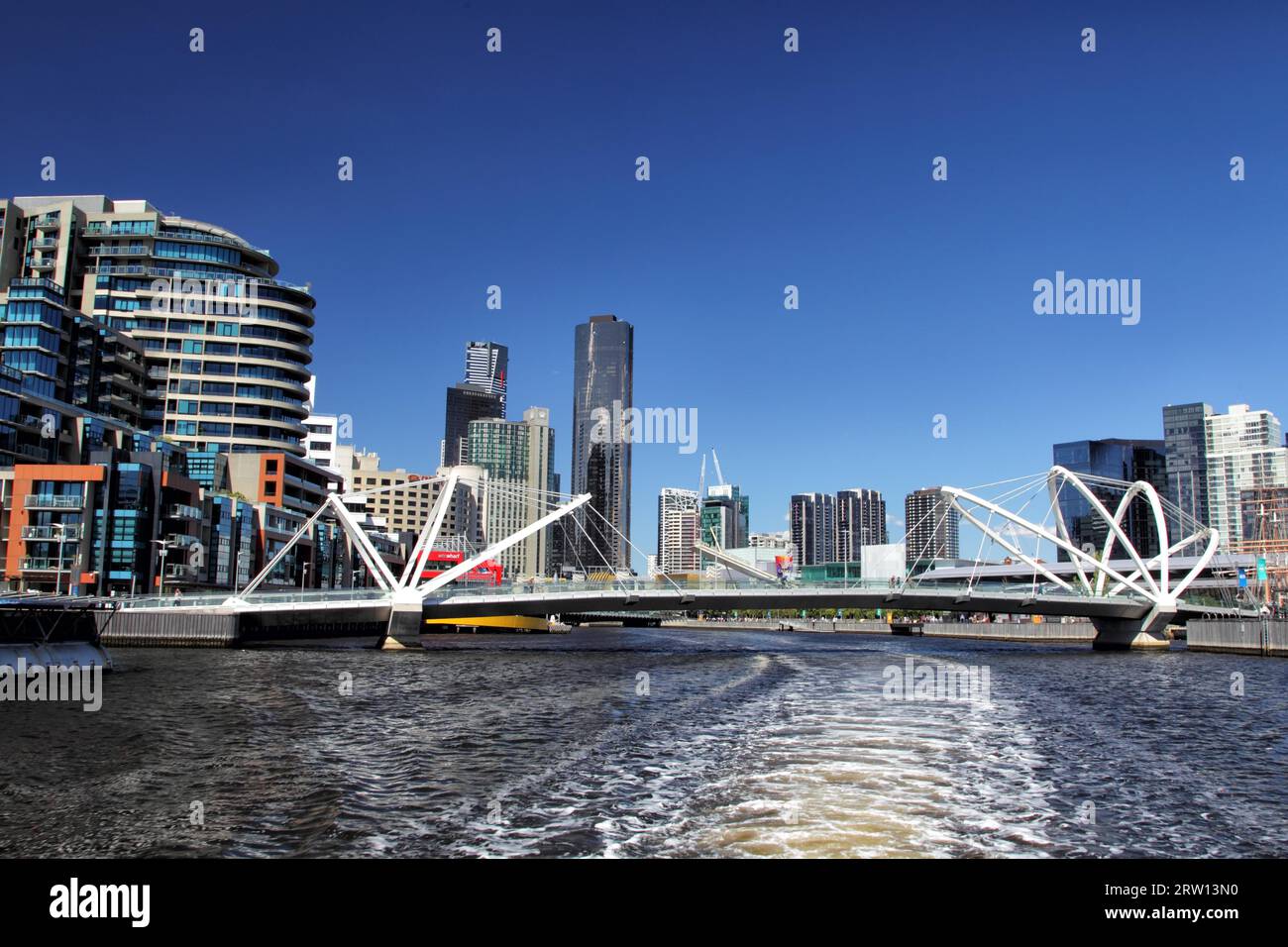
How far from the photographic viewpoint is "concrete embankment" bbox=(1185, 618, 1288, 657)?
3260 inches

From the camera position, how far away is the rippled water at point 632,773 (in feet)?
55.3

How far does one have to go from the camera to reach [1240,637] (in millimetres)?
89688

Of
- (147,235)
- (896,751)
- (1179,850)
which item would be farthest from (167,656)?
(147,235)

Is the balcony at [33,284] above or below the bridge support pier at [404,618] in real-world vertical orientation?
above

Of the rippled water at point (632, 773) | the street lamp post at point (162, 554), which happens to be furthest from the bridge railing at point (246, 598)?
the rippled water at point (632, 773)

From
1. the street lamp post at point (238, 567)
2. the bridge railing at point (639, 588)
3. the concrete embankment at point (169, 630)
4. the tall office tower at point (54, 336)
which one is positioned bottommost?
the concrete embankment at point (169, 630)

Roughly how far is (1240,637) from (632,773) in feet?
288

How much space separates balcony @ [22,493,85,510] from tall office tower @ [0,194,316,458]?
52.1m

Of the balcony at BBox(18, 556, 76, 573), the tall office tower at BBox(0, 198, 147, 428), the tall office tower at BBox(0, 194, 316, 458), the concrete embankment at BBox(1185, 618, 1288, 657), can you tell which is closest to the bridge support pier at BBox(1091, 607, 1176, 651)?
the concrete embankment at BBox(1185, 618, 1288, 657)

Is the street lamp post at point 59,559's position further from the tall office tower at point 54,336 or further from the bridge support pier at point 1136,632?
the bridge support pier at point 1136,632

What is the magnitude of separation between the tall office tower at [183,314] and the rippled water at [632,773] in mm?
109795

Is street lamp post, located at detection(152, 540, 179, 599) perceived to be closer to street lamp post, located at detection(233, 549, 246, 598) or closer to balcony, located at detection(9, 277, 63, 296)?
street lamp post, located at detection(233, 549, 246, 598)
